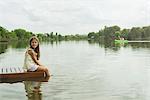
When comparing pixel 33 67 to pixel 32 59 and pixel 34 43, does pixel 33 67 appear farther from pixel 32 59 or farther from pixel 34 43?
pixel 34 43

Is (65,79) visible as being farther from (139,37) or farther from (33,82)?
(139,37)

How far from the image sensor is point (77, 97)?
1130 cm

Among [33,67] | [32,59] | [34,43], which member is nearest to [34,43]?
[34,43]

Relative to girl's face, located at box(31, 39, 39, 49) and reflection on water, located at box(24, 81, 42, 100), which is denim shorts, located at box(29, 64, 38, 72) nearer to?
reflection on water, located at box(24, 81, 42, 100)

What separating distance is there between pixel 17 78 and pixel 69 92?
11.4ft

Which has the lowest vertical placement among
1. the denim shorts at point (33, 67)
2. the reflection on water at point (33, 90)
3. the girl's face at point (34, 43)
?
the reflection on water at point (33, 90)

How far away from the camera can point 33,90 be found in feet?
41.4

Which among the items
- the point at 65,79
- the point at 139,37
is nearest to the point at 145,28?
the point at 139,37

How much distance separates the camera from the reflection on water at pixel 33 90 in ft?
36.8

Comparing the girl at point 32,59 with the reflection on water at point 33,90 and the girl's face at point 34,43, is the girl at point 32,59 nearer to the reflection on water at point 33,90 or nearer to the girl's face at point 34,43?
the girl's face at point 34,43

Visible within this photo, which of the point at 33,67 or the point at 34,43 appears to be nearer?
the point at 33,67

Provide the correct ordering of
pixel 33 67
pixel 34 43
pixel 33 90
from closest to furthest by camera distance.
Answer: pixel 33 90 < pixel 33 67 < pixel 34 43

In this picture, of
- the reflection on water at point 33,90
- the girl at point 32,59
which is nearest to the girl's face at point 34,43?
the girl at point 32,59

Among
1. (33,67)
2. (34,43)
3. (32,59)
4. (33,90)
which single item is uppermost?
(34,43)
